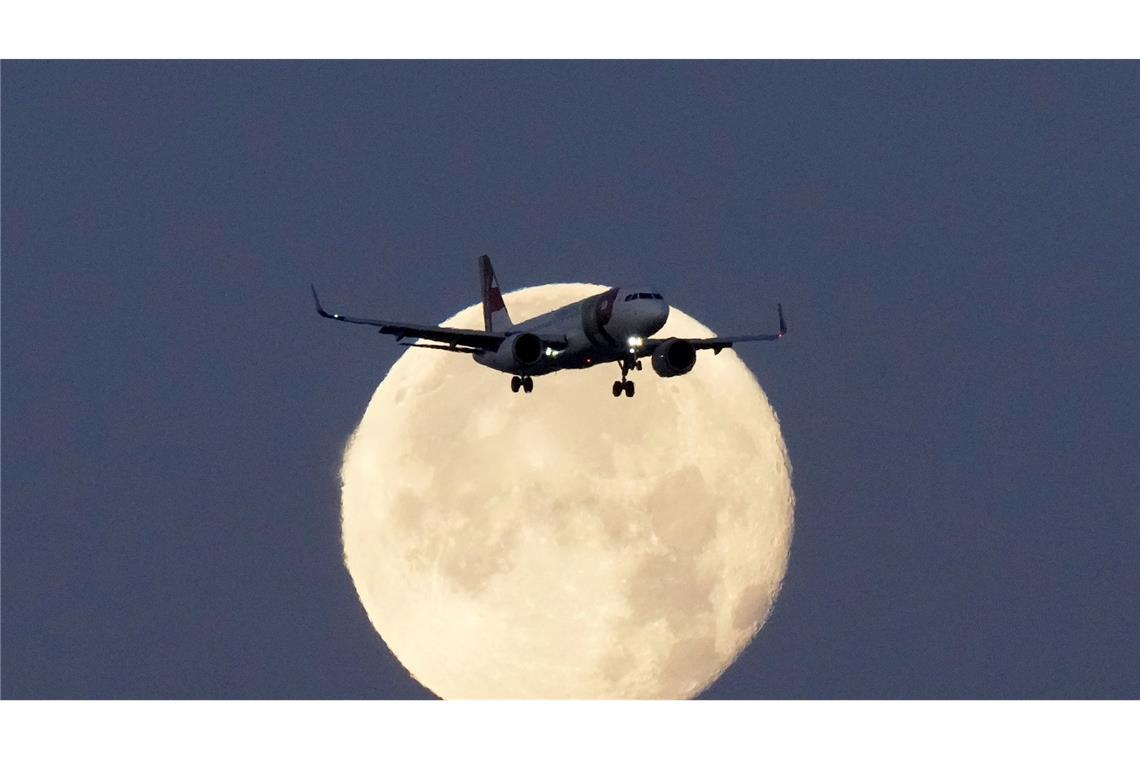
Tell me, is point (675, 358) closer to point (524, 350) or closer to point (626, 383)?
point (626, 383)

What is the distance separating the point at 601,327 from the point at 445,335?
7384mm

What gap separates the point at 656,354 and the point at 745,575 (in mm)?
17089

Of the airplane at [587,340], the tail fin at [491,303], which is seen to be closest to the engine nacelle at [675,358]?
the airplane at [587,340]

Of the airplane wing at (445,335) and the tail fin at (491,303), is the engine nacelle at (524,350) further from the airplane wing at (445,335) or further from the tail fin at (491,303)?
the tail fin at (491,303)

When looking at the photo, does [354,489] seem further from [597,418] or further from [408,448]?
[597,418]

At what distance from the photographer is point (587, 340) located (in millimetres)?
96062

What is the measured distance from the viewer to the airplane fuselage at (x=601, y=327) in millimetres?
93938

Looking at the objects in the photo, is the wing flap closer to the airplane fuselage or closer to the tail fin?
the airplane fuselage

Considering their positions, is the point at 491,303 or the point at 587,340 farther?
the point at 491,303

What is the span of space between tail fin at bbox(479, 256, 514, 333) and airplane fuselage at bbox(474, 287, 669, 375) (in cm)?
2036

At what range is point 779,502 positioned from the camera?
112 meters

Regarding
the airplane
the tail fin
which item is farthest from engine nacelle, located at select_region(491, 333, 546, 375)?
the tail fin

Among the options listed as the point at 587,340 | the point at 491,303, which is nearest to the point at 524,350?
the point at 587,340

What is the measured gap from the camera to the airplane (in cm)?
9425
